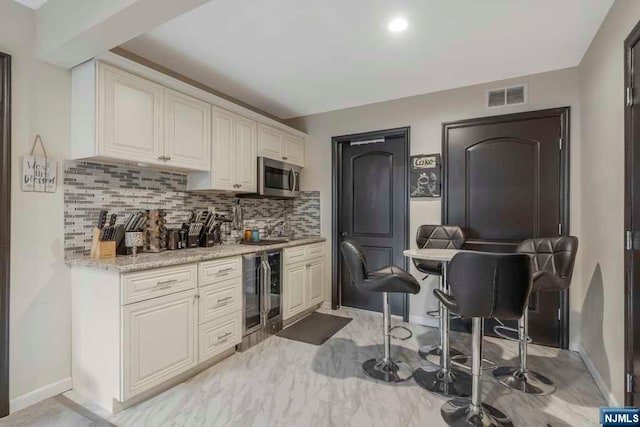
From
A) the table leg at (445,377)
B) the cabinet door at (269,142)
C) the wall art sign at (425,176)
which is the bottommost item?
the table leg at (445,377)

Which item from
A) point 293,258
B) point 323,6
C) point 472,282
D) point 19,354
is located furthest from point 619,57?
point 19,354

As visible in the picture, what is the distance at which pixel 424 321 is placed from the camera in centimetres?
343

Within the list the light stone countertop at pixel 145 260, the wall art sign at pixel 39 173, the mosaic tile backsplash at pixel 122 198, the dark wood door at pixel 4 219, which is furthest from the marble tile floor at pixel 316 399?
the wall art sign at pixel 39 173

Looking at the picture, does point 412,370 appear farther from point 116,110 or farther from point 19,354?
point 116,110

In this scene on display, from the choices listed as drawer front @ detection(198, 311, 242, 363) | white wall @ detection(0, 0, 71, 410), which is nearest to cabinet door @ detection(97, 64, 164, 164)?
white wall @ detection(0, 0, 71, 410)

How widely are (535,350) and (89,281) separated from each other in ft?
12.1

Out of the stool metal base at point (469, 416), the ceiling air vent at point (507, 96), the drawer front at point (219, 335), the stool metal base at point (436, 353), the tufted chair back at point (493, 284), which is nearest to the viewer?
the tufted chair back at point (493, 284)

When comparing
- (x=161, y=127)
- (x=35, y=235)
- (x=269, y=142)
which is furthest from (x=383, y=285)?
(x=35, y=235)

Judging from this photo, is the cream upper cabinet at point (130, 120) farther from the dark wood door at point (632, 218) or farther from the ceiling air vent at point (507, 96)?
the dark wood door at point (632, 218)

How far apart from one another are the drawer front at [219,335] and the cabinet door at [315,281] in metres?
1.15

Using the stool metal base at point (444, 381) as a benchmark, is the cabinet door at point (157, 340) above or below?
above

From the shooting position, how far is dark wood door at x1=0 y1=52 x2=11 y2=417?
6.07 feet

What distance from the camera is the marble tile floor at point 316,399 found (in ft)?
6.00

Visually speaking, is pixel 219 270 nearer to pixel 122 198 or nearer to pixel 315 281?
pixel 122 198
